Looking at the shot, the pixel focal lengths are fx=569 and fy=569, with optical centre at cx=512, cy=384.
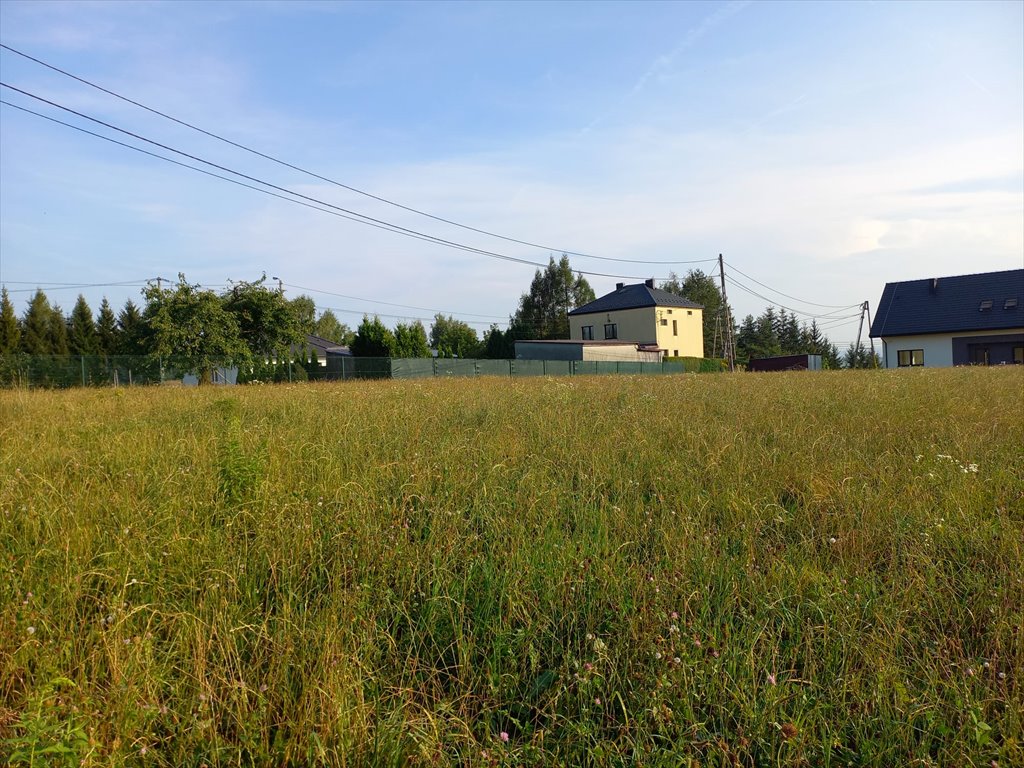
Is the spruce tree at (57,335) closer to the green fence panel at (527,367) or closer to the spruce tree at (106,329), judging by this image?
the spruce tree at (106,329)

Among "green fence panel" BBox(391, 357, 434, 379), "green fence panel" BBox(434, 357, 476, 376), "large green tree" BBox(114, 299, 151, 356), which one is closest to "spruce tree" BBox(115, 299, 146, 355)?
"large green tree" BBox(114, 299, 151, 356)

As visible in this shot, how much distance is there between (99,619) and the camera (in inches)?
91.3

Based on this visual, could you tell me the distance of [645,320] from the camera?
53969 millimetres

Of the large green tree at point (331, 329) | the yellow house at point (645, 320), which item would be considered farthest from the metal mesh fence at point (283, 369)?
the large green tree at point (331, 329)

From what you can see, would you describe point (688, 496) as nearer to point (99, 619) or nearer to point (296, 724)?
point (296, 724)

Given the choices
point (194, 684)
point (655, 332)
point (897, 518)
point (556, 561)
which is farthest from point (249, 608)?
point (655, 332)

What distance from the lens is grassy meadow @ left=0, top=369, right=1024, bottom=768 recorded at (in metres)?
1.85

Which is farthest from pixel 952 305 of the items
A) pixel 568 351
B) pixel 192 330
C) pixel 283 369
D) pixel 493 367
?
pixel 192 330

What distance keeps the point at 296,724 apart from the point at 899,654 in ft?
7.52

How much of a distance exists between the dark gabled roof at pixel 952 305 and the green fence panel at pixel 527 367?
2739cm

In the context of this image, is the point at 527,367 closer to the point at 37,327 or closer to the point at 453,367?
the point at 453,367

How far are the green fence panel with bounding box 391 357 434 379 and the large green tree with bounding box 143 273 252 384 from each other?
8420 mm

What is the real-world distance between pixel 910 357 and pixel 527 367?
97.9ft

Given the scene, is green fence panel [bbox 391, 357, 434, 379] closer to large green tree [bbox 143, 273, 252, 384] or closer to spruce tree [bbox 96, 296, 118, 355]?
large green tree [bbox 143, 273, 252, 384]
